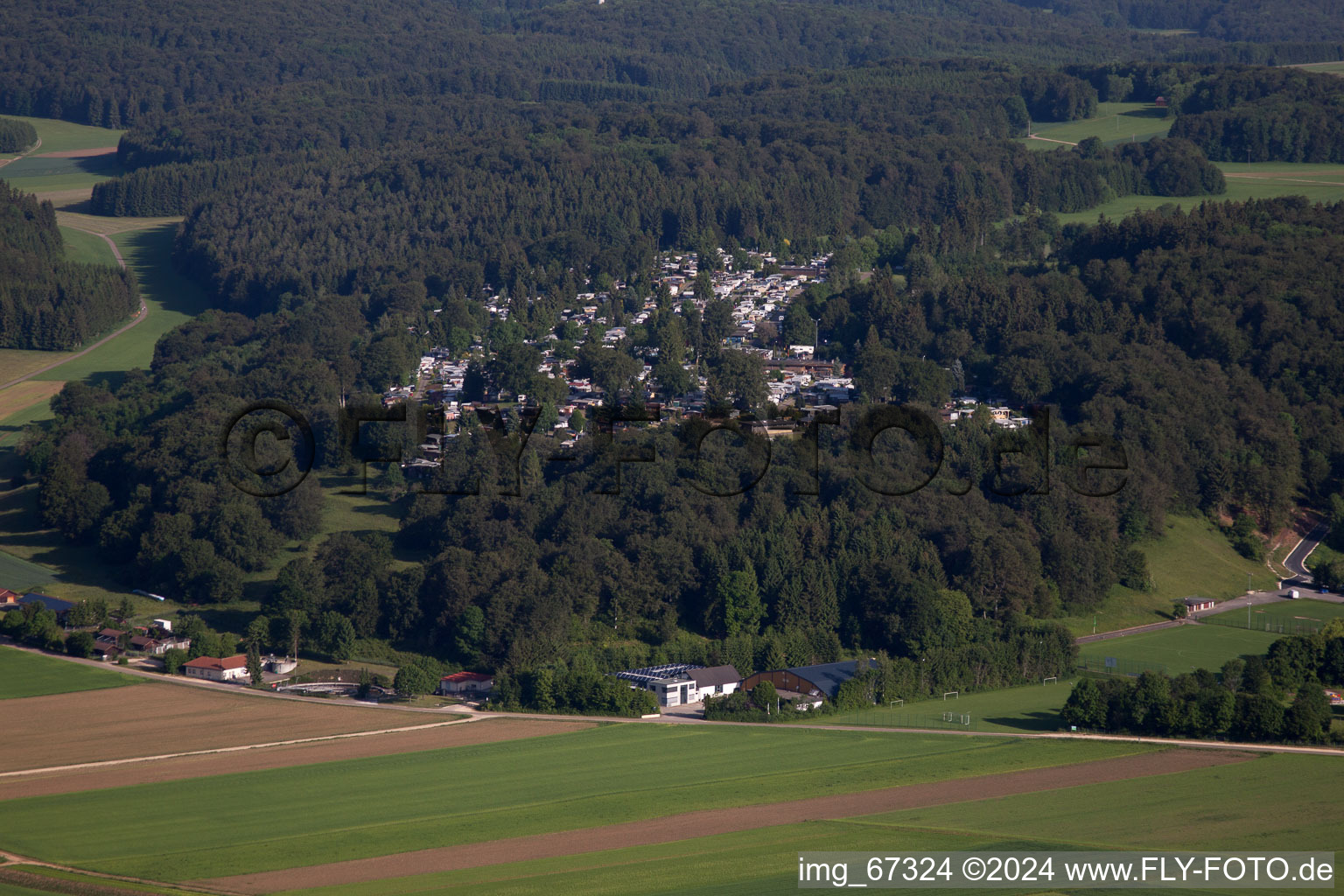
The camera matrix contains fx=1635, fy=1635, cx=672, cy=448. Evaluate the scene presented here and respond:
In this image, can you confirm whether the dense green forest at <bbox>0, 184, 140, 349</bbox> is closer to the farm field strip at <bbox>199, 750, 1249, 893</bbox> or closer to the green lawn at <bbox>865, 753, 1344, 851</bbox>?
the farm field strip at <bbox>199, 750, 1249, 893</bbox>

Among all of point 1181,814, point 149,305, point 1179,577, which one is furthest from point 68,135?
point 1181,814

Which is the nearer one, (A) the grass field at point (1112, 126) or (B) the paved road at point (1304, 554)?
(B) the paved road at point (1304, 554)

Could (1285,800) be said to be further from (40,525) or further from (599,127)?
(599,127)

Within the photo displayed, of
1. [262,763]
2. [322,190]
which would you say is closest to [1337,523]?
[262,763]

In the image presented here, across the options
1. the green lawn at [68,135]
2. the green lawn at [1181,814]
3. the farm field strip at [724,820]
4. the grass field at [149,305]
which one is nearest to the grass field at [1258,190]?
the grass field at [149,305]

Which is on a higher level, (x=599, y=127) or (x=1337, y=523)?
(x=599, y=127)

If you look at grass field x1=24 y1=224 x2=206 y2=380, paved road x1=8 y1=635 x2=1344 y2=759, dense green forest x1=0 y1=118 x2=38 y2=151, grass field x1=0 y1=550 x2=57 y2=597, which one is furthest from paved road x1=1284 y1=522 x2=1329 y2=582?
dense green forest x1=0 y1=118 x2=38 y2=151

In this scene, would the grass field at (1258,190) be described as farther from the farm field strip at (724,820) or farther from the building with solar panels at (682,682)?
the farm field strip at (724,820)
